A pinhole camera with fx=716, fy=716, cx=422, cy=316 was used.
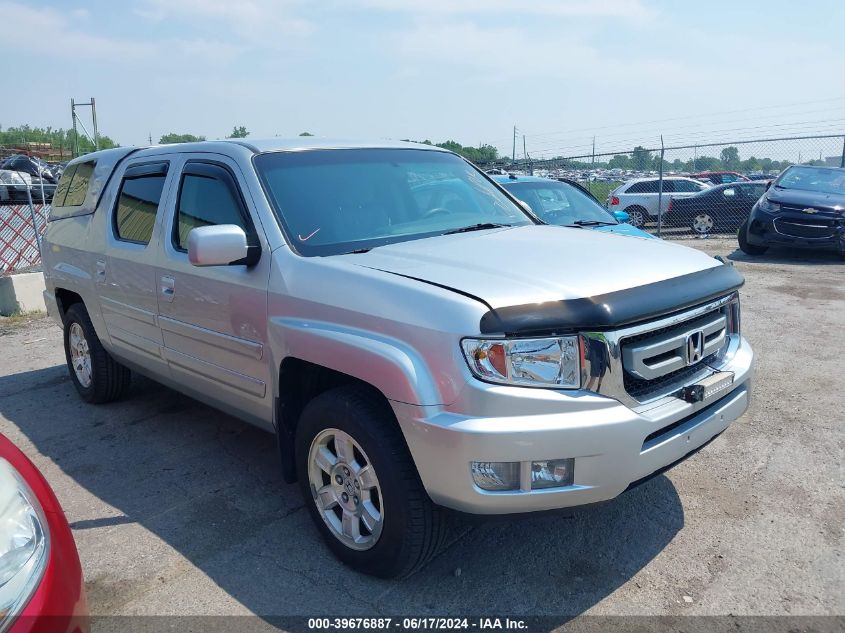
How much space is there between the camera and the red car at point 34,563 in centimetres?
186

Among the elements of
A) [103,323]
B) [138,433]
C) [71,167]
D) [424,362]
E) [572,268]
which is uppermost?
[71,167]

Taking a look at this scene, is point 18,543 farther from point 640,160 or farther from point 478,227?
point 640,160

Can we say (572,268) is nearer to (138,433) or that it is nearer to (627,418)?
(627,418)

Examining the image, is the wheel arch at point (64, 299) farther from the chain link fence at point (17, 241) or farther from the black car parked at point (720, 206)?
the black car parked at point (720, 206)

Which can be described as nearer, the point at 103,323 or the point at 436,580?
the point at 436,580

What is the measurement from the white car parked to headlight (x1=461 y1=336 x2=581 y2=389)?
14872mm

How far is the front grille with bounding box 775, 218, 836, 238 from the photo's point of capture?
11211 mm

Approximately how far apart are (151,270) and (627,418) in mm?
2955

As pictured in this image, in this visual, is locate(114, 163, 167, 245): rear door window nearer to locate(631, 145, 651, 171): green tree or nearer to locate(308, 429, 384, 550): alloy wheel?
locate(308, 429, 384, 550): alloy wheel

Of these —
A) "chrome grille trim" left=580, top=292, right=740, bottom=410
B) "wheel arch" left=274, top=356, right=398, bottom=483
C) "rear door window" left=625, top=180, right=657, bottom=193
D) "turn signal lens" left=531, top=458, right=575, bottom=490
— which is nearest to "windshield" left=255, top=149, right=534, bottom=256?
"wheel arch" left=274, top=356, right=398, bottom=483

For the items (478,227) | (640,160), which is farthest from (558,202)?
(640,160)

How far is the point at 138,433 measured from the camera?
500 cm

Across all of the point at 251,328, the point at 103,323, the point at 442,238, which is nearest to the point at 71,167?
the point at 103,323

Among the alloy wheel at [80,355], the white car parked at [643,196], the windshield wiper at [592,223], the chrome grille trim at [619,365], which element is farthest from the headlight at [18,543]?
the white car parked at [643,196]
